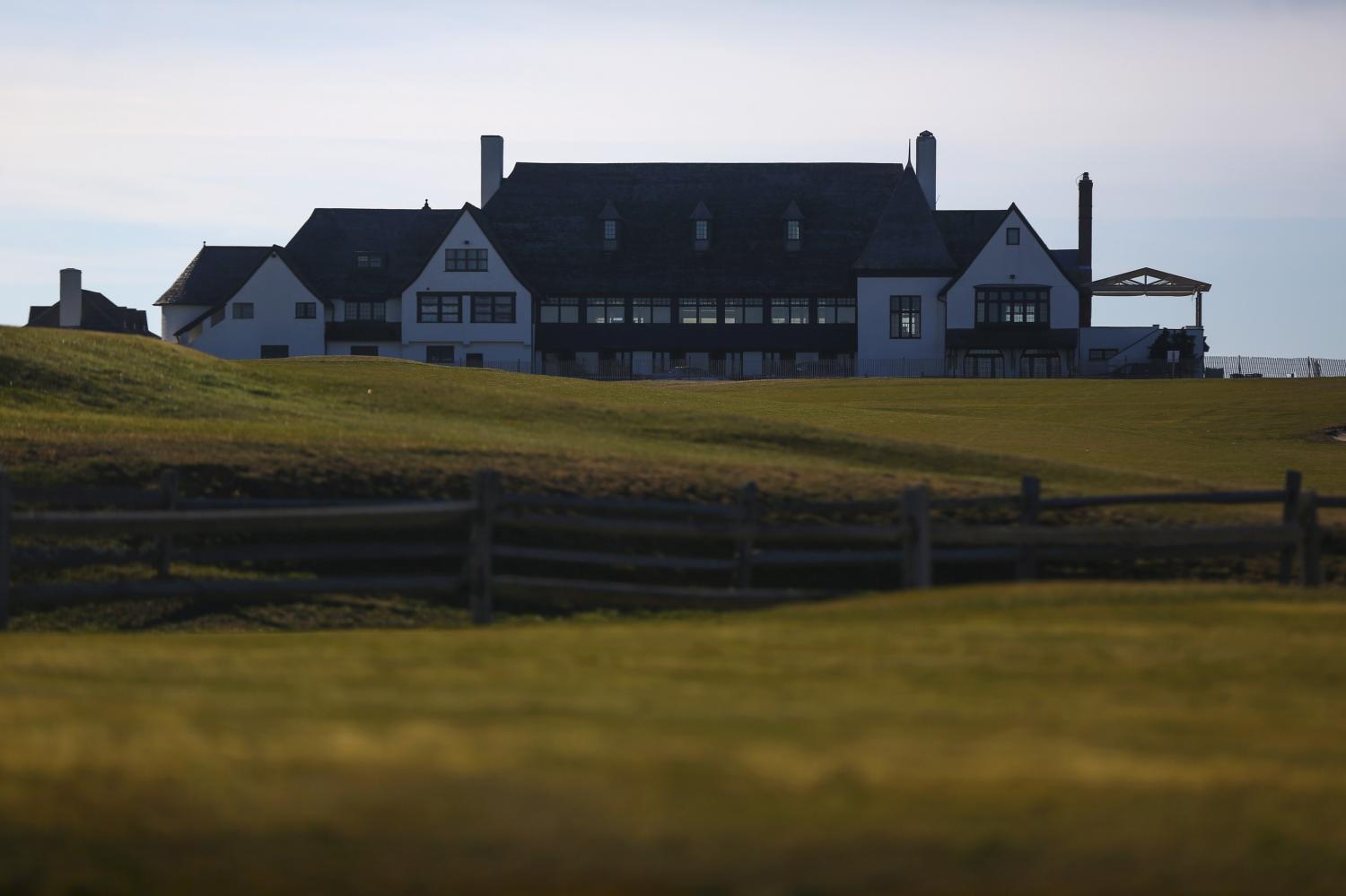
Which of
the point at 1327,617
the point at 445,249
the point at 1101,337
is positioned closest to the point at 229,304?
the point at 445,249

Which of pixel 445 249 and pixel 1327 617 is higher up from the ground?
pixel 445 249

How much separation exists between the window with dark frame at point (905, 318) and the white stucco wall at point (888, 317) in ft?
0.51

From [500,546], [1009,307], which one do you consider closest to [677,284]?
[1009,307]

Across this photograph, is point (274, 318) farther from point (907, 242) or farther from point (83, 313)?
point (907, 242)

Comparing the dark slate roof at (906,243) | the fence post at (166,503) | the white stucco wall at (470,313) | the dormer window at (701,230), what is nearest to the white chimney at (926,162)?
the dark slate roof at (906,243)

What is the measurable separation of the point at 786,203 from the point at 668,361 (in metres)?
12.4

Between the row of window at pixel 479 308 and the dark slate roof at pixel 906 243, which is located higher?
the dark slate roof at pixel 906 243

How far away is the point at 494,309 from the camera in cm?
8856

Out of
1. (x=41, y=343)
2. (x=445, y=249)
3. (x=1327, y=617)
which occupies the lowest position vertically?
(x=1327, y=617)

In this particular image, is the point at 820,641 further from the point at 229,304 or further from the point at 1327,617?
the point at 229,304

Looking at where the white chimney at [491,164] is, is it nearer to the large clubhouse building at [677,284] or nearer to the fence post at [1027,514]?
the large clubhouse building at [677,284]

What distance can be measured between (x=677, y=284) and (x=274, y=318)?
873 inches

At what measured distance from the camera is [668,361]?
90125mm

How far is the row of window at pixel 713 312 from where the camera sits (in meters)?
90.9
